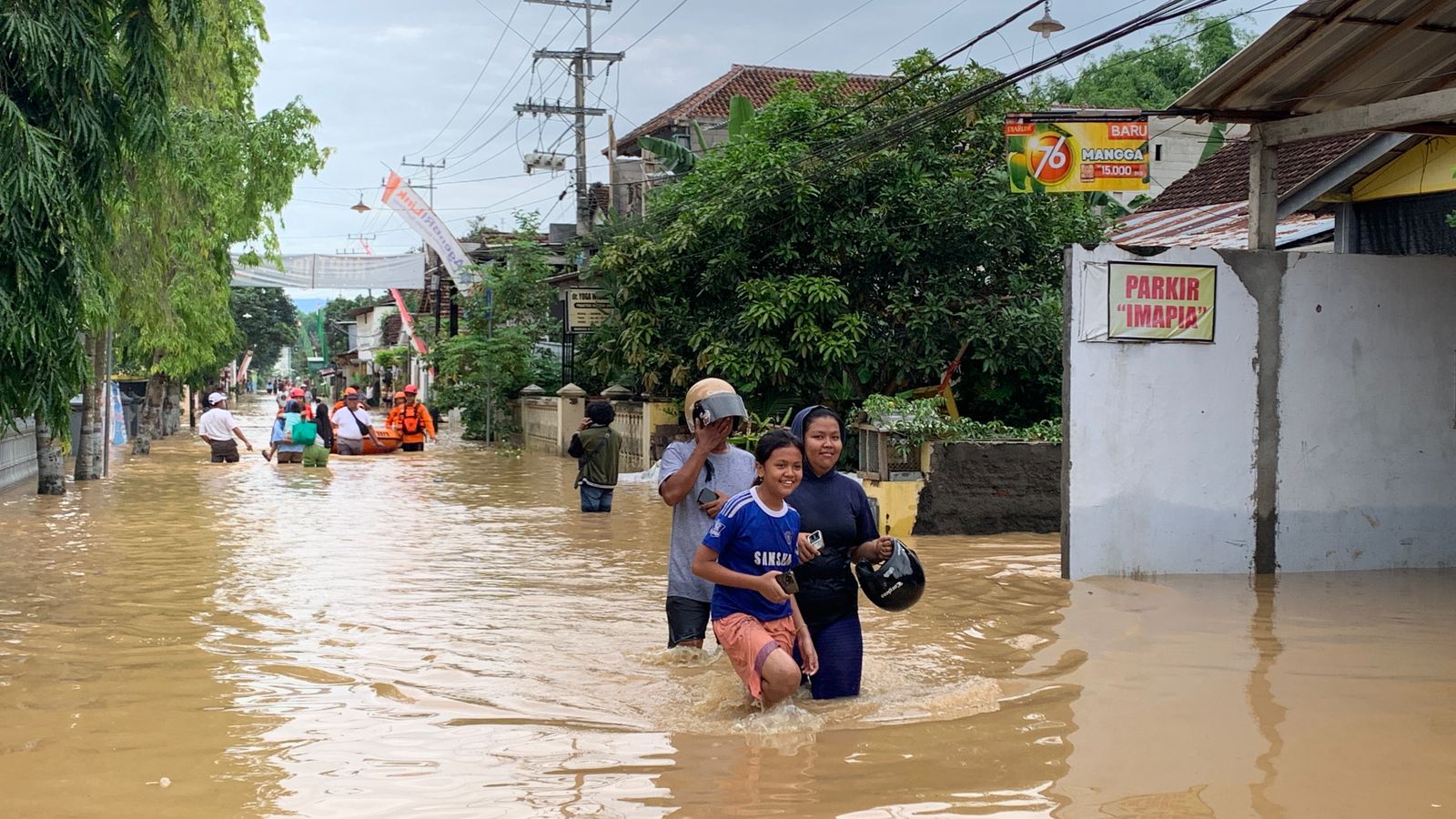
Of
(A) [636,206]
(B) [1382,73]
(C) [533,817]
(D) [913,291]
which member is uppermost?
(A) [636,206]

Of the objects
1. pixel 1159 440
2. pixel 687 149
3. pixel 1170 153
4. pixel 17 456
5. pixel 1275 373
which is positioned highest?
pixel 1170 153

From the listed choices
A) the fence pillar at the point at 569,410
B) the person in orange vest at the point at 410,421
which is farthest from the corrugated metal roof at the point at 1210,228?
the person in orange vest at the point at 410,421

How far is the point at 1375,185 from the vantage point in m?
14.1

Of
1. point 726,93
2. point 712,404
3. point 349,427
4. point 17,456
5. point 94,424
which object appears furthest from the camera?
point 726,93

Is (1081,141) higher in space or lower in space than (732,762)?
higher

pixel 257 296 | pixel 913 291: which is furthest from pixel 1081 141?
pixel 257 296

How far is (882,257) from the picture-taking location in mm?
17953

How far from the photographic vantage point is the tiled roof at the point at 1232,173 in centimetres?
1819

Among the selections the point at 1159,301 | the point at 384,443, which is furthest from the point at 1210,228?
the point at 384,443

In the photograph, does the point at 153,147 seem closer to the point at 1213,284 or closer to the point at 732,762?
the point at 732,762

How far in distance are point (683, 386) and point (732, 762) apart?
15.0 m

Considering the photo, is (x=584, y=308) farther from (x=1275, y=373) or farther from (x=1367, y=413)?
(x=1367, y=413)

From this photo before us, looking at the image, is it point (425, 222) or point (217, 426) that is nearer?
point (217, 426)

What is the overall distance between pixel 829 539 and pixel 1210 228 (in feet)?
39.7
